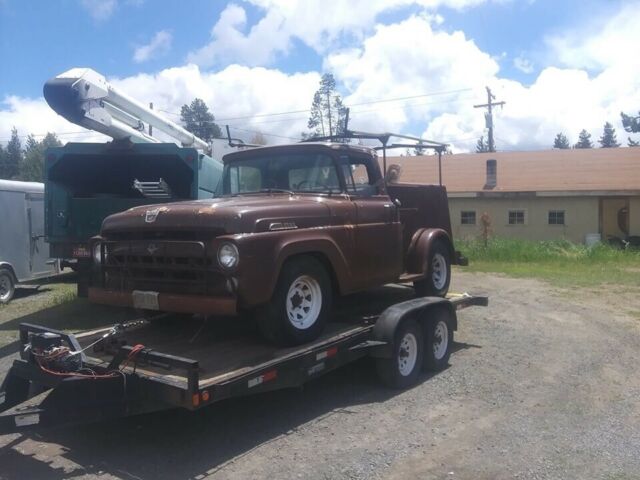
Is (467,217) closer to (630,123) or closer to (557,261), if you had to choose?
(557,261)

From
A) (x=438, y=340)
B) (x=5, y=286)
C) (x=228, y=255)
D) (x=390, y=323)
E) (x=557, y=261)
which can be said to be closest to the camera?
(x=228, y=255)

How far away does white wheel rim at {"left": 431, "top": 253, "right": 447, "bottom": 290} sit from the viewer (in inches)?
338

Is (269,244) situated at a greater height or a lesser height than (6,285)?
greater

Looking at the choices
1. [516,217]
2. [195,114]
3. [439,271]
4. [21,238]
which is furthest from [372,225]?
[195,114]

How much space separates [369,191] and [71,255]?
5.41 m

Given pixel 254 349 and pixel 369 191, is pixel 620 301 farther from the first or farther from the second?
pixel 254 349

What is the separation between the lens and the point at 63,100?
9.73 m

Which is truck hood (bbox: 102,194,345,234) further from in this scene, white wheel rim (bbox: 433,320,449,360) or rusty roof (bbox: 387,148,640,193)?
rusty roof (bbox: 387,148,640,193)

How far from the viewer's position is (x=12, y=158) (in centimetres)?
8150

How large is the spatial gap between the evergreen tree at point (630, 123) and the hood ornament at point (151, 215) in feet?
160

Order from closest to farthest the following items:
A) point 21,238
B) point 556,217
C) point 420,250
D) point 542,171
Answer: point 420,250, point 21,238, point 556,217, point 542,171

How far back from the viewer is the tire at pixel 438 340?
7.07 metres

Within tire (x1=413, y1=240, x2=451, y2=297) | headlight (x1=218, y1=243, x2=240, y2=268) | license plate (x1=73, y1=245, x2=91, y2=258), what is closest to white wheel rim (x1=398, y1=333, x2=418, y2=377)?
tire (x1=413, y1=240, x2=451, y2=297)

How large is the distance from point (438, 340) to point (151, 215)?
3.66 meters
